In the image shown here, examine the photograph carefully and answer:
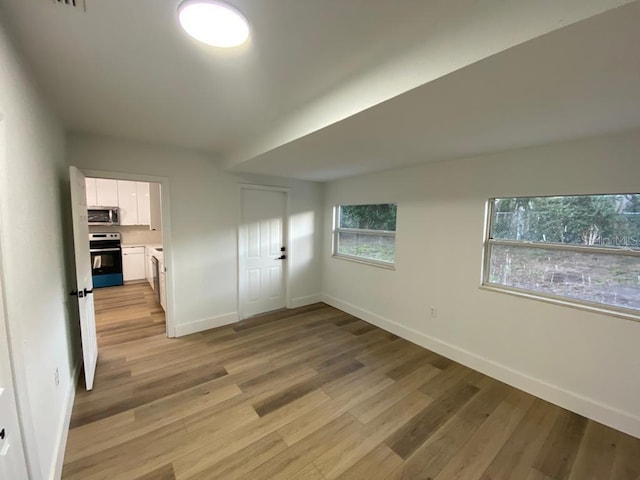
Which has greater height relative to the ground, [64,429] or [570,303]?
[570,303]

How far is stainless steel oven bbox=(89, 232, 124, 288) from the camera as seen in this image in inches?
215

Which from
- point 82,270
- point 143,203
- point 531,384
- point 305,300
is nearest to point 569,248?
point 531,384

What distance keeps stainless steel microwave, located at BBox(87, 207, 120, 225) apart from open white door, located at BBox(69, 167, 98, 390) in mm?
3682

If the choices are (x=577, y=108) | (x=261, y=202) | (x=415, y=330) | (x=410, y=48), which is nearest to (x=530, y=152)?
(x=577, y=108)

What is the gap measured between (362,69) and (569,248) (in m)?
2.25

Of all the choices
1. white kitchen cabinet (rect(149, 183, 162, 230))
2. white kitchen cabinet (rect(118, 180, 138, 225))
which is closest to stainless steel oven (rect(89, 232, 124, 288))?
white kitchen cabinet (rect(118, 180, 138, 225))

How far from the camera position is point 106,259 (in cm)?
560

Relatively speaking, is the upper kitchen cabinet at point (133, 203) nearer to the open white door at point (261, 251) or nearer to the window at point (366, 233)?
the open white door at point (261, 251)

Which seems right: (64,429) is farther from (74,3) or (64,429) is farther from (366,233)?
(366,233)

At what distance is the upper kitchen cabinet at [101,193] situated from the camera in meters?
5.54

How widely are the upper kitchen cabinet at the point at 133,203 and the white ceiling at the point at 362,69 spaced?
417cm

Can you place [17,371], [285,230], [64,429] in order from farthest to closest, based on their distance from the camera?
[285,230]
[64,429]
[17,371]

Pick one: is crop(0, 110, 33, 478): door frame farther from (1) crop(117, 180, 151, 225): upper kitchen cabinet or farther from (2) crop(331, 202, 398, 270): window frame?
(1) crop(117, 180, 151, 225): upper kitchen cabinet

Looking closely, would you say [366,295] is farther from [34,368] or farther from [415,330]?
[34,368]
